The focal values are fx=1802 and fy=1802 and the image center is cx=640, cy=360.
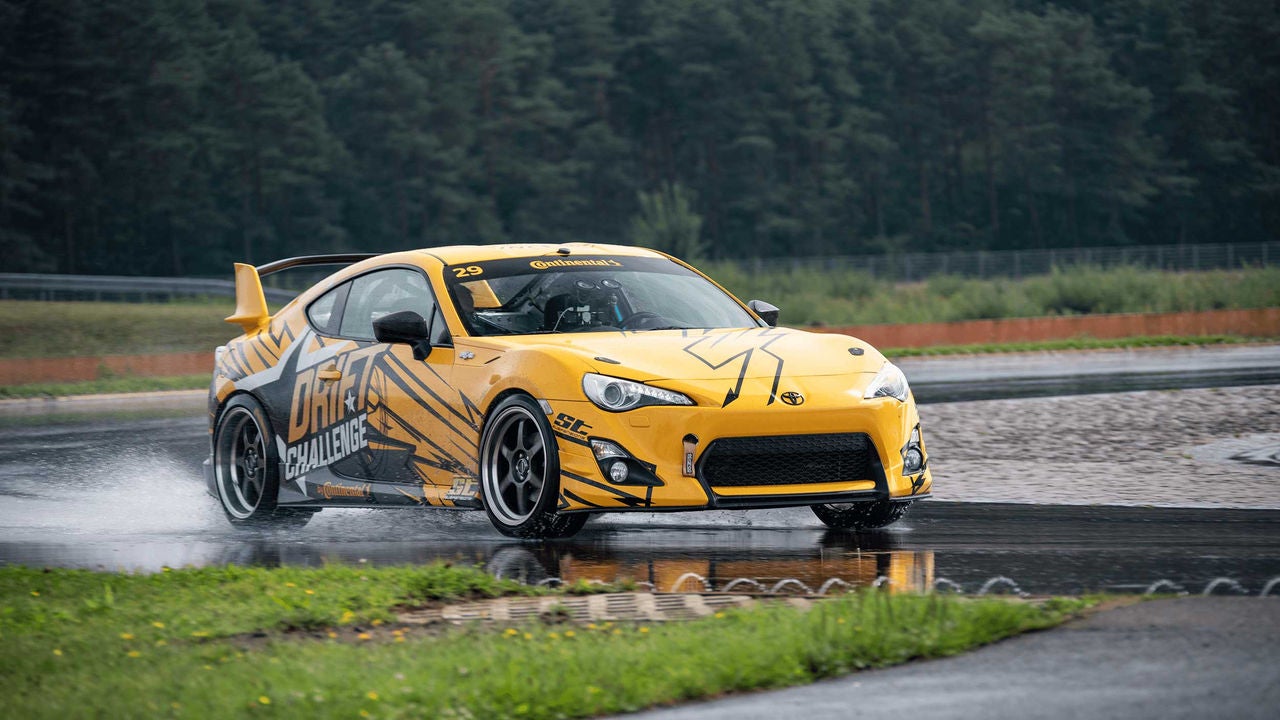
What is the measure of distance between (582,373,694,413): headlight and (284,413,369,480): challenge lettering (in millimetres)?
1825

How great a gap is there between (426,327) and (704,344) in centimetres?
153

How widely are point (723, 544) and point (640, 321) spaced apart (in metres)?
1.41

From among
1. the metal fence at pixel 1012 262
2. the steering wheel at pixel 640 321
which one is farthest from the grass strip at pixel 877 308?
the steering wheel at pixel 640 321

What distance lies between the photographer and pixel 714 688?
5535 mm

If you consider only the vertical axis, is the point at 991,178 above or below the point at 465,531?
above

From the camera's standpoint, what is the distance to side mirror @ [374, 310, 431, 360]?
9484 millimetres

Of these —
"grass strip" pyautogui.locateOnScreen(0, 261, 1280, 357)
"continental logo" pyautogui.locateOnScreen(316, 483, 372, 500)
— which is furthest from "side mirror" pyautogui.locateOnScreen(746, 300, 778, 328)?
"grass strip" pyautogui.locateOnScreen(0, 261, 1280, 357)

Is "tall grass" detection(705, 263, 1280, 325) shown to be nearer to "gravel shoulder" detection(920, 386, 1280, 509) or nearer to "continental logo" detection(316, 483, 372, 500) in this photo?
"gravel shoulder" detection(920, 386, 1280, 509)

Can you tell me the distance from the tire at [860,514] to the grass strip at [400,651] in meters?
2.70

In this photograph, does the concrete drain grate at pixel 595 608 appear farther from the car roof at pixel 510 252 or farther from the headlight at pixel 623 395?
the car roof at pixel 510 252

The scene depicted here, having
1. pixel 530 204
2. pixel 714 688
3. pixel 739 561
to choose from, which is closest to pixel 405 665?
pixel 714 688

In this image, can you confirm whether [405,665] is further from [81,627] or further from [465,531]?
[465,531]

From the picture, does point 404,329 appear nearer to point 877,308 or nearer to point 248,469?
point 248,469

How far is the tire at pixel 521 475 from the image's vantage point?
348 inches
